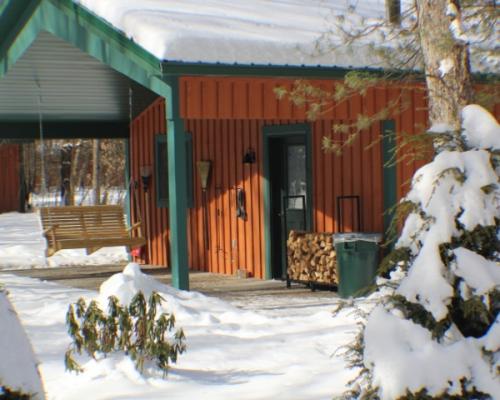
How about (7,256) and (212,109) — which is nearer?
(212,109)

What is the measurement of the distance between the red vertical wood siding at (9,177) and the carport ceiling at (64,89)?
54.1 feet

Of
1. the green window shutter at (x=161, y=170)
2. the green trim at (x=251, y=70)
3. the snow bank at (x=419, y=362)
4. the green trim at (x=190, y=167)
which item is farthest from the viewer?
the green window shutter at (x=161, y=170)

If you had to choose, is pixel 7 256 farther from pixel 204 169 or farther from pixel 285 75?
pixel 285 75

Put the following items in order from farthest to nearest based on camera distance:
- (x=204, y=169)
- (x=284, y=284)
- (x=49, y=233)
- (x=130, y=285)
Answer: (x=204, y=169) → (x=49, y=233) → (x=284, y=284) → (x=130, y=285)

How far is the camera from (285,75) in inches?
417

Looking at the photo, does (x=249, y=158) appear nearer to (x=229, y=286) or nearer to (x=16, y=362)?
(x=229, y=286)

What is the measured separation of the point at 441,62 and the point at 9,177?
27.6 meters

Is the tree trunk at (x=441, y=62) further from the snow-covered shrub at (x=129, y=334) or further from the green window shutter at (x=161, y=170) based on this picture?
the green window shutter at (x=161, y=170)

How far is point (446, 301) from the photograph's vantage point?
4.07m

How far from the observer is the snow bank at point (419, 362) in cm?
399

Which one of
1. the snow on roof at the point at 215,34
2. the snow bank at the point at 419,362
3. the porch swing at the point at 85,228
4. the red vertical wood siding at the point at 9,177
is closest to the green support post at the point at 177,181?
the snow on roof at the point at 215,34

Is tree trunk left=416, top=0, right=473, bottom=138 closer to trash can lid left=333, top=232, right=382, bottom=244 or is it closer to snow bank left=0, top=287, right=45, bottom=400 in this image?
trash can lid left=333, top=232, right=382, bottom=244

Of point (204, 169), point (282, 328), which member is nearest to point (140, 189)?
point (204, 169)

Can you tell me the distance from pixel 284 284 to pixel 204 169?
2.84m
